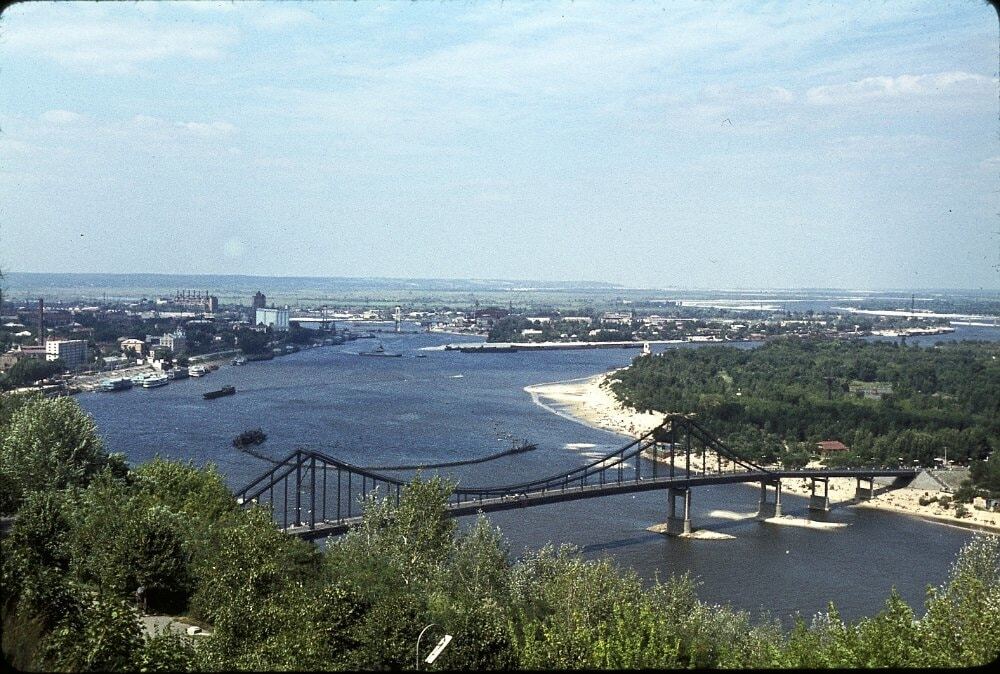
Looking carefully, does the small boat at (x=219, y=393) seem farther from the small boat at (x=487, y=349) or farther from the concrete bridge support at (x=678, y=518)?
the small boat at (x=487, y=349)

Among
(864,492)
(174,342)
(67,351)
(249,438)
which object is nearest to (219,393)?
(67,351)

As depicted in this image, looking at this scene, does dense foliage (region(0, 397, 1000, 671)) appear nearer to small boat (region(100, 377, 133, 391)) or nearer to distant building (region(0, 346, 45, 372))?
small boat (region(100, 377, 133, 391))

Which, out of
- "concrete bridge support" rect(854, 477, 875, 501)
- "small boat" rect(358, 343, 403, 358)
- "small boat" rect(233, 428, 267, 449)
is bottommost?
"concrete bridge support" rect(854, 477, 875, 501)

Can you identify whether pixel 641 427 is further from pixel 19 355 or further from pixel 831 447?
pixel 19 355

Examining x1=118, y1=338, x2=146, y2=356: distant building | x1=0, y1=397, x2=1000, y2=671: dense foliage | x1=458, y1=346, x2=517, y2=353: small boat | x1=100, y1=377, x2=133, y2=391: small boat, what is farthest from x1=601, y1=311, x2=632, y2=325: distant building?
x1=0, y1=397, x2=1000, y2=671: dense foliage

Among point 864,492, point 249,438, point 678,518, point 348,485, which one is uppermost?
point 348,485

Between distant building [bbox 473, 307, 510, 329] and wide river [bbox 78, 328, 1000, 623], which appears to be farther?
distant building [bbox 473, 307, 510, 329]
